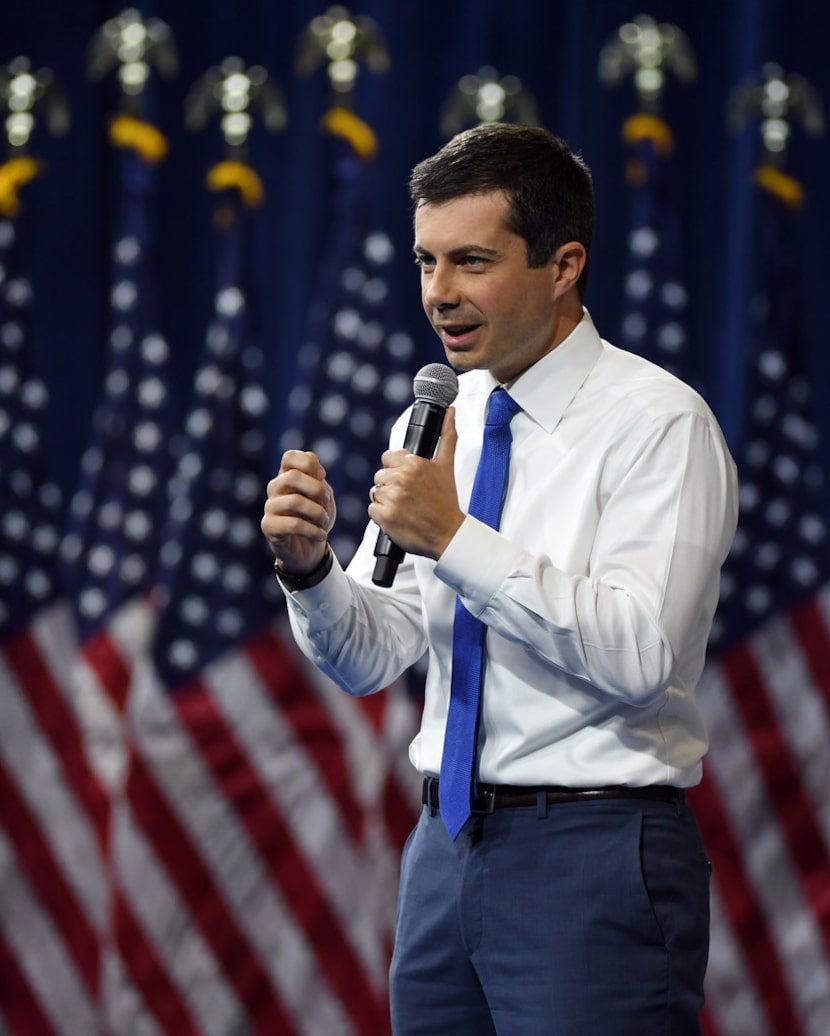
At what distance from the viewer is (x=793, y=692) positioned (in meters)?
3.35

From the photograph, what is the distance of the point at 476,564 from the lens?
155cm

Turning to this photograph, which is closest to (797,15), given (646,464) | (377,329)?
(377,329)

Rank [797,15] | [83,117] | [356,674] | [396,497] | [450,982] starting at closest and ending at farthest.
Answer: [396,497]
[450,982]
[356,674]
[797,15]
[83,117]

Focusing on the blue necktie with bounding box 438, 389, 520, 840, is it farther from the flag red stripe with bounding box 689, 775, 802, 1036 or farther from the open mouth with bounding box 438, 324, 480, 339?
the flag red stripe with bounding box 689, 775, 802, 1036

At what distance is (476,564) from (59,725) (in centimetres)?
228

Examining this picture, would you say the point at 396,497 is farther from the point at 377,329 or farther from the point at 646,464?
the point at 377,329

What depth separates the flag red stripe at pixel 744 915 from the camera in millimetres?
3303

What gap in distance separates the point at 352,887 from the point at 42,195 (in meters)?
2.07

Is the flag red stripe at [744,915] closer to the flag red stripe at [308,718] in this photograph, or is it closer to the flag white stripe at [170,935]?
the flag red stripe at [308,718]

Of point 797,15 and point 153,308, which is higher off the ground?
point 797,15

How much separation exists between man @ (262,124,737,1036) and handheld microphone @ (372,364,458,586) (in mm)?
37

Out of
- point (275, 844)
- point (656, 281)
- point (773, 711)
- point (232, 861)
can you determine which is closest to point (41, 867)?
point (232, 861)

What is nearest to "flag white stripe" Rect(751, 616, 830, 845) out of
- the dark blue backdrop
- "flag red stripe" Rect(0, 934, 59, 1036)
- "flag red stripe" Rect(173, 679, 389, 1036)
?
the dark blue backdrop

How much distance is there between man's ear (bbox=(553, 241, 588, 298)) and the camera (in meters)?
1.77
